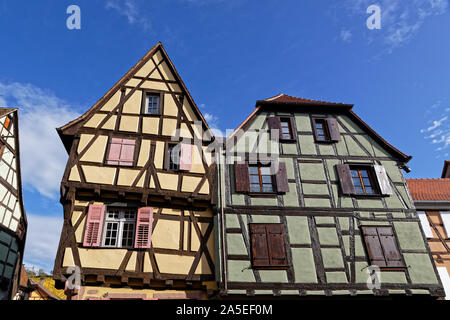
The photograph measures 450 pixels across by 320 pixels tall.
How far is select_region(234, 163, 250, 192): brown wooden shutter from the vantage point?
11.2 meters

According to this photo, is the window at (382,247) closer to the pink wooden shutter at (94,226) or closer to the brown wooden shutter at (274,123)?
the brown wooden shutter at (274,123)

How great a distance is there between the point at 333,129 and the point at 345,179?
2.43 meters

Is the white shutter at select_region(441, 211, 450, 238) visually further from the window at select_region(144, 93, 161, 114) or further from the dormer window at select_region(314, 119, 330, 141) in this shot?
the window at select_region(144, 93, 161, 114)

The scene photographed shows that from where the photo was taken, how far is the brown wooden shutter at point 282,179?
37.0ft

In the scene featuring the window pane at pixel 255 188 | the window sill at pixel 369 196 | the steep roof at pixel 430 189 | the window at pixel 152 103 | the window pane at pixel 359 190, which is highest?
the window at pixel 152 103

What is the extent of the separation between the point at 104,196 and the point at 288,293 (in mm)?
6564

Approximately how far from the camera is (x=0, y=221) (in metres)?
13.3

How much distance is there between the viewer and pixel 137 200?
33.1ft

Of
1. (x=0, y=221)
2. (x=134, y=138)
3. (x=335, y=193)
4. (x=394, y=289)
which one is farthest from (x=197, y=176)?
(x=0, y=221)

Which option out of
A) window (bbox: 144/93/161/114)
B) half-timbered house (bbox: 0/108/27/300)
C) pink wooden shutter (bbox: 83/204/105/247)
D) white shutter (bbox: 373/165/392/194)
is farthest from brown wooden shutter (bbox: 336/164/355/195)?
half-timbered house (bbox: 0/108/27/300)

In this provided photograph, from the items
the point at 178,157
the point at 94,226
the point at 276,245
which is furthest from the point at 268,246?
the point at 94,226

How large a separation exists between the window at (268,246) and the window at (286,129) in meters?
3.94

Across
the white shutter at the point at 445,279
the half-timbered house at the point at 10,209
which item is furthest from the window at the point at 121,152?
the white shutter at the point at 445,279

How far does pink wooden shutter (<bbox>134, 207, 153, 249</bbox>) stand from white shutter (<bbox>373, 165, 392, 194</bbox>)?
8614 mm
